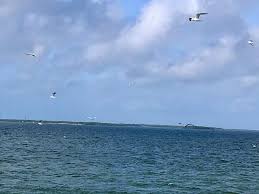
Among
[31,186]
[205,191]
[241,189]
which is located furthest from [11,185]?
[241,189]

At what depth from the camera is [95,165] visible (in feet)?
211

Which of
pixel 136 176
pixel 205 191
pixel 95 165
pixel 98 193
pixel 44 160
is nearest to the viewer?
pixel 98 193

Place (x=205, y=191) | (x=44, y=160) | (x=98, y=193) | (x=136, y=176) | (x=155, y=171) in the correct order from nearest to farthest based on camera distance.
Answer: (x=98, y=193) → (x=205, y=191) → (x=136, y=176) → (x=155, y=171) → (x=44, y=160)

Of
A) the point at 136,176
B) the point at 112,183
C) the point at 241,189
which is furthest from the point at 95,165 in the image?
the point at 241,189

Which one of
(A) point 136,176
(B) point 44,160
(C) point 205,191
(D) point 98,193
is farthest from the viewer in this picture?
(B) point 44,160

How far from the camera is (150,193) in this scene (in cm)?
4297

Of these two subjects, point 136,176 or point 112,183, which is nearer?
point 112,183

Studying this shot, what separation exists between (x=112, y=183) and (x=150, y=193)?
17.4 ft

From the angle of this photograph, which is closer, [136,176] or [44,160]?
[136,176]

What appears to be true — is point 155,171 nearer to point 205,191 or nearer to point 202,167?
point 202,167

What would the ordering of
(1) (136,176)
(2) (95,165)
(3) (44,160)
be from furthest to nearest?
(3) (44,160) → (2) (95,165) → (1) (136,176)

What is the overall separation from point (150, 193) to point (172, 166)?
24886 mm

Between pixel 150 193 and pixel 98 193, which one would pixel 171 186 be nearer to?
pixel 150 193

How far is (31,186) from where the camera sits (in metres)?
44.0
